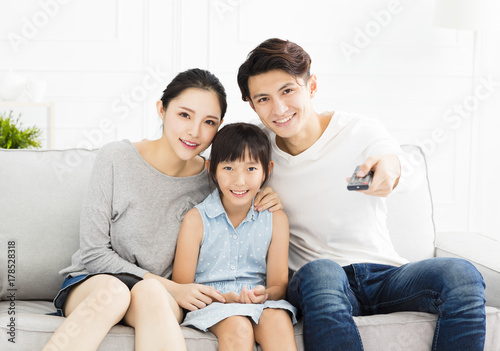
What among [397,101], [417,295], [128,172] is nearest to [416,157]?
[417,295]

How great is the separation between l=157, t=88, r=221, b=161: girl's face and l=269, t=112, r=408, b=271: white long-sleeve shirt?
0.87ft

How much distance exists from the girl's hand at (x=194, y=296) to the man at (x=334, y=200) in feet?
0.69

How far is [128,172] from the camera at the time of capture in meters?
1.63

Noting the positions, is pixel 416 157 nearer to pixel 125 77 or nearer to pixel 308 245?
pixel 308 245

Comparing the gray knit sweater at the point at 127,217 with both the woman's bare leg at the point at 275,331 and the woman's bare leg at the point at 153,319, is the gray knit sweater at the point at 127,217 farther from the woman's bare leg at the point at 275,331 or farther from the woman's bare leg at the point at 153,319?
the woman's bare leg at the point at 275,331

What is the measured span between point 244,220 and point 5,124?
146 cm

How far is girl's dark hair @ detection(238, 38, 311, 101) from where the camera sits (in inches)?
64.3

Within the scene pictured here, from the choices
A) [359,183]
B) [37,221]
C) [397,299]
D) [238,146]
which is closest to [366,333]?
[397,299]

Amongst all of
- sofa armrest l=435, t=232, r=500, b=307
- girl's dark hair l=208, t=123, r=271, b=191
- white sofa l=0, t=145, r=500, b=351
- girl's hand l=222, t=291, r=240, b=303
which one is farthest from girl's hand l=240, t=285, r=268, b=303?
sofa armrest l=435, t=232, r=500, b=307

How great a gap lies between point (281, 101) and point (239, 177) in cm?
26

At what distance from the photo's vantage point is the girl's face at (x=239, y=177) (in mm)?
1605

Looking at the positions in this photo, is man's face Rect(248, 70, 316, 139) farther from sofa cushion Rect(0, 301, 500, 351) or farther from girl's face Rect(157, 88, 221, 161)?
sofa cushion Rect(0, 301, 500, 351)

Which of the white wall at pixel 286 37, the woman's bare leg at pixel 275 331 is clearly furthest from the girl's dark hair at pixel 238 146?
the white wall at pixel 286 37

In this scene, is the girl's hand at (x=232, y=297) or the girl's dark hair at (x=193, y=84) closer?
the girl's hand at (x=232, y=297)
